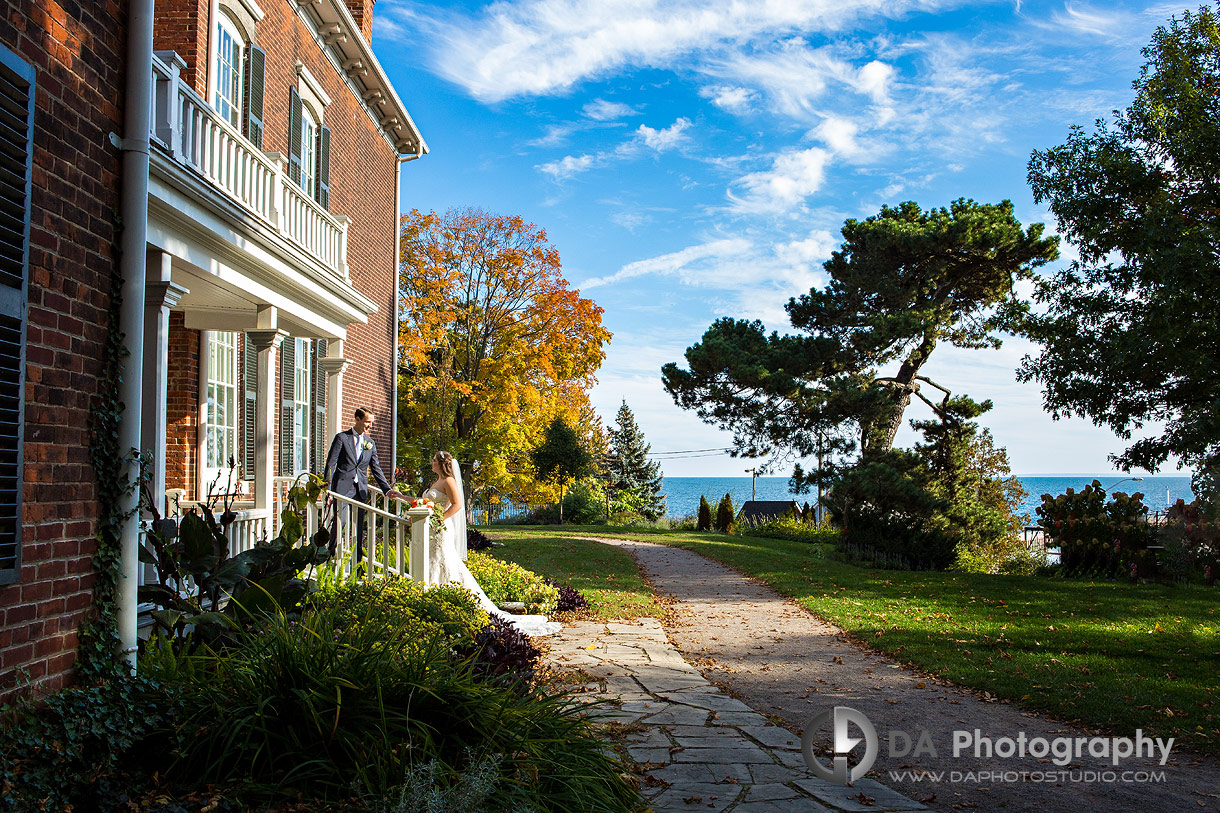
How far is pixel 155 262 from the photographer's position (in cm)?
663

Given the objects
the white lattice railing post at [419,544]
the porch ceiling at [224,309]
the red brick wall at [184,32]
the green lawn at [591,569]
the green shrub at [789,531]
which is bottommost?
the green shrub at [789,531]

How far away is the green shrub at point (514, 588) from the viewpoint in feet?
33.8

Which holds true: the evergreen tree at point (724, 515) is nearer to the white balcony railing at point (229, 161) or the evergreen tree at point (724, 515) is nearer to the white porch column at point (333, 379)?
the white porch column at point (333, 379)

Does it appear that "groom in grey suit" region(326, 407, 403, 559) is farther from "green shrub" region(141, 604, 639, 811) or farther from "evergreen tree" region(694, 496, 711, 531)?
"evergreen tree" region(694, 496, 711, 531)

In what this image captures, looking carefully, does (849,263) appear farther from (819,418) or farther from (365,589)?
(365,589)

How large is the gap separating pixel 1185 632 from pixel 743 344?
14081mm

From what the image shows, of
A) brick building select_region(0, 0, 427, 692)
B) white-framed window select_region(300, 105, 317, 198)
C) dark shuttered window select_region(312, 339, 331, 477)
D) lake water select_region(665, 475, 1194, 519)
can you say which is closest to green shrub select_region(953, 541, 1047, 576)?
lake water select_region(665, 475, 1194, 519)

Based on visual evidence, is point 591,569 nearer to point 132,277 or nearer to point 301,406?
point 301,406

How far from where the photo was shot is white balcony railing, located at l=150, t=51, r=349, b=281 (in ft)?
22.0

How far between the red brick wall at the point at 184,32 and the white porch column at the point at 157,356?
3.61 m

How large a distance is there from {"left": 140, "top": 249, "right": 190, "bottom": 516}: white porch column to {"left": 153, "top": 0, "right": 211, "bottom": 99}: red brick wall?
361 cm

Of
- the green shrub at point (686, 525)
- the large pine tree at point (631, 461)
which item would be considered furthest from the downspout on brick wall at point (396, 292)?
the large pine tree at point (631, 461)

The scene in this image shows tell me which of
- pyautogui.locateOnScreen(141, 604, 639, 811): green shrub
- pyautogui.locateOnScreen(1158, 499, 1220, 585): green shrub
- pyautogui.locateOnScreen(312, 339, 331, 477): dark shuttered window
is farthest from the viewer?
pyautogui.locateOnScreen(1158, 499, 1220, 585): green shrub

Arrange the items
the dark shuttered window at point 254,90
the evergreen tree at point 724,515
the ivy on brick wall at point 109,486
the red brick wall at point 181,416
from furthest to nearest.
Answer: the evergreen tree at point 724,515 < the dark shuttered window at point 254,90 < the red brick wall at point 181,416 < the ivy on brick wall at point 109,486
